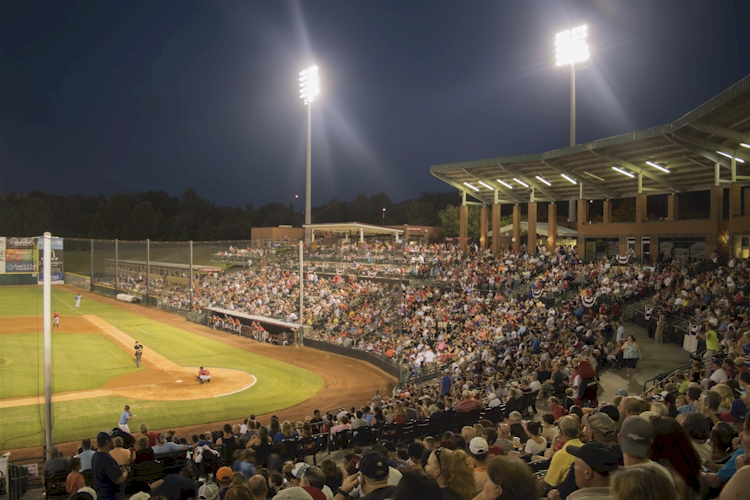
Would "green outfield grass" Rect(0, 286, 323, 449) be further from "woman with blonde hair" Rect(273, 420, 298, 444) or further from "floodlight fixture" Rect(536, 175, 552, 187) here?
"floodlight fixture" Rect(536, 175, 552, 187)

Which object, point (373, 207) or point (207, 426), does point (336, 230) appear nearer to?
point (207, 426)

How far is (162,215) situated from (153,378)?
81957mm

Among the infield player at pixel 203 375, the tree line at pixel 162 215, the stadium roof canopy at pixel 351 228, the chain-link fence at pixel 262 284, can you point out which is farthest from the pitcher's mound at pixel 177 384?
the tree line at pixel 162 215

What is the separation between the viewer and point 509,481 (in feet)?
10.8

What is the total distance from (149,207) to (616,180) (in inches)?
3335

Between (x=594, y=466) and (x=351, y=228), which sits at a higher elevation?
(x=351, y=228)

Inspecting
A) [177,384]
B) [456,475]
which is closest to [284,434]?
[456,475]

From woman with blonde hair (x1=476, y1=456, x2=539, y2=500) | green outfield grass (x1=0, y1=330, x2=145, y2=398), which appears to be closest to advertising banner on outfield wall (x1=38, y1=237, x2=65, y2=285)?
green outfield grass (x1=0, y1=330, x2=145, y2=398)

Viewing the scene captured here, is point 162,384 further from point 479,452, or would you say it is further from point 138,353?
point 479,452

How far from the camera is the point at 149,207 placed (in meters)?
96.5

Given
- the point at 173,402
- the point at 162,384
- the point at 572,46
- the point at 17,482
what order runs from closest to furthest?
the point at 17,482 → the point at 173,402 → the point at 162,384 → the point at 572,46

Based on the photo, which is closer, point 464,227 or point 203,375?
point 203,375

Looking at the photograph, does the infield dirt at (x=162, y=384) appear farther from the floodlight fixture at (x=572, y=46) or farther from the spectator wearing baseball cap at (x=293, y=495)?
the floodlight fixture at (x=572, y=46)

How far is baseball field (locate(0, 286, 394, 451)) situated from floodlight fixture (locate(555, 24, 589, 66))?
82.1 feet
